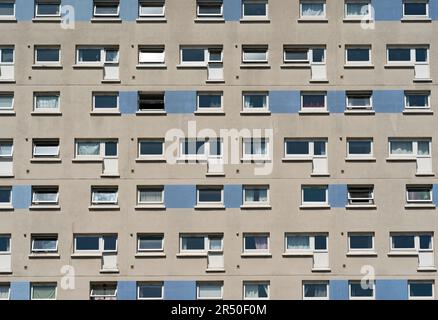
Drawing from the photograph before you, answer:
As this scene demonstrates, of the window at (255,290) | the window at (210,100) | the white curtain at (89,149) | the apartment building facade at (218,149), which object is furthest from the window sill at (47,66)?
the window at (255,290)

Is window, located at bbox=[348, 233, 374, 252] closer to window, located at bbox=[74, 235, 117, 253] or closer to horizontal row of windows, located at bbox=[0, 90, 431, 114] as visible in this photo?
horizontal row of windows, located at bbox=[0, 90, 431, 114]

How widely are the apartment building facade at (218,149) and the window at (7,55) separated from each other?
0.22 feet

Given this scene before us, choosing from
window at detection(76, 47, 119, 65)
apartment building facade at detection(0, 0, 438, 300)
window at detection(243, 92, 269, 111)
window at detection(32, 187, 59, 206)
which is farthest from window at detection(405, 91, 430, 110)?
window at detection(32, 187, 59, 206)

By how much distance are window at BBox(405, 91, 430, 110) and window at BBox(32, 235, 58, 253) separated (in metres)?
18.0

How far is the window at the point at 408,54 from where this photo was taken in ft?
174

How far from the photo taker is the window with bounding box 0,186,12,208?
51.7 meters

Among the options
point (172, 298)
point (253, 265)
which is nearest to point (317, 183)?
point (253, 265)

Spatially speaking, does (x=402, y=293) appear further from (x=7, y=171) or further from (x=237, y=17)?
(x=7, y=171)

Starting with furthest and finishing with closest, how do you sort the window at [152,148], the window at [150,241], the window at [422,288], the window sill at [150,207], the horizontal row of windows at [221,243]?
1. the window at [152,148]
2. the window sill at [150,207]
3. the window at [150,241]
4. the horizontal row of windows at [221,243]
5. the window at [422,288]

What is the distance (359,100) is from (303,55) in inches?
136

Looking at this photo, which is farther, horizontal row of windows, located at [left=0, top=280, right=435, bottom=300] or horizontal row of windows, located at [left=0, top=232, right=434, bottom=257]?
horizontal row of windows, located at [left=0, top=232, right=434, bottom=257]

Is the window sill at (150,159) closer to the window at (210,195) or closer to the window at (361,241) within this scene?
the window at (210,195)

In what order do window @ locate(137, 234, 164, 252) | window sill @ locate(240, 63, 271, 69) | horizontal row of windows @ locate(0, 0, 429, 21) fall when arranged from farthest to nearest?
horizontal row of windows @ locate(0, 0, 429, 21), window sill @ locate(240, 63, 271, 69), window @ locate(137, 234, 164, 252)

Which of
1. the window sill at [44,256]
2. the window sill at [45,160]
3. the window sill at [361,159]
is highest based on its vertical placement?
the window sill at [361,159]
